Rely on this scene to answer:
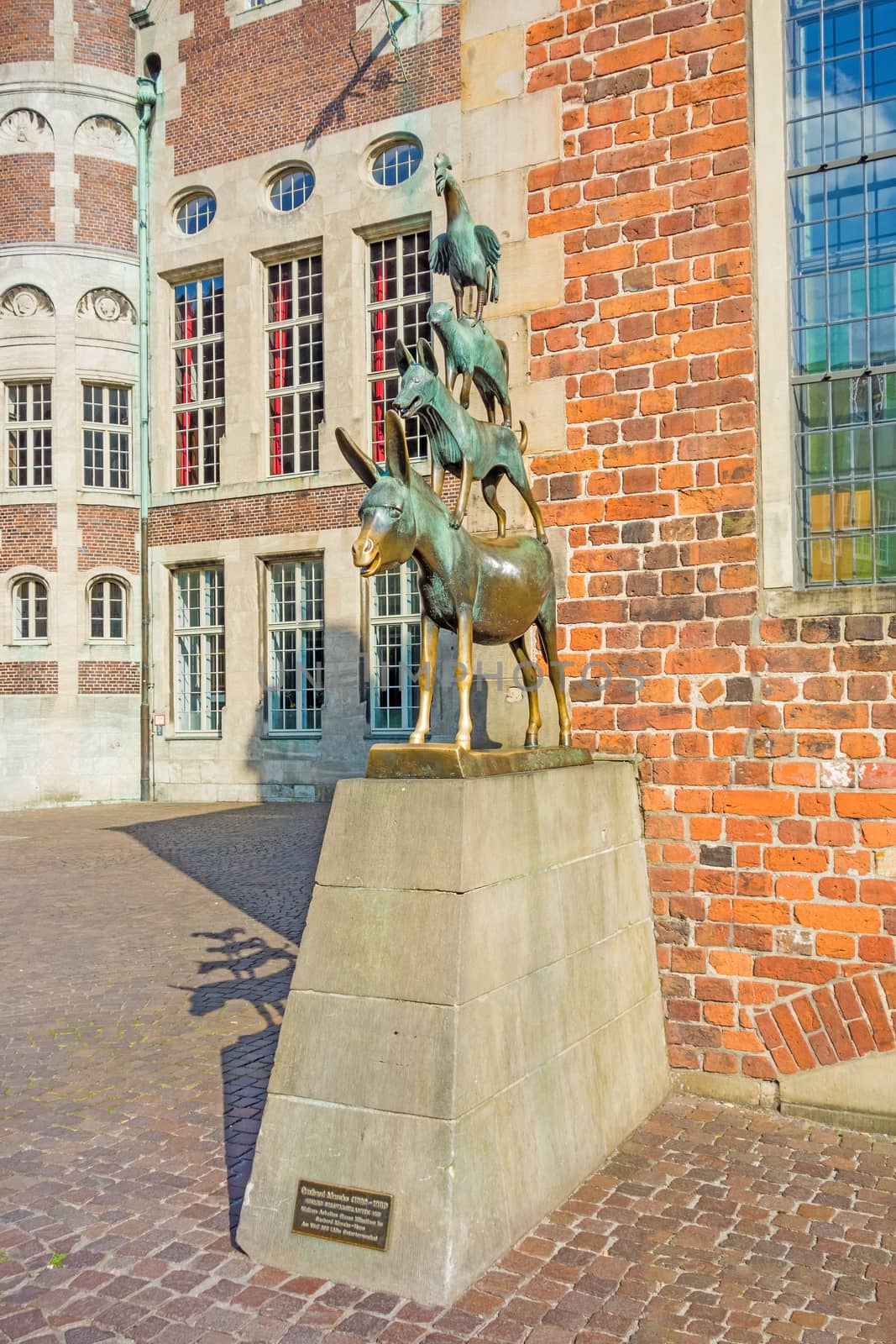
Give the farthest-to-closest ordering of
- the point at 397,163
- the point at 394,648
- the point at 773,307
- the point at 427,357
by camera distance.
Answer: the point at 394,648, the point at 397,163, the point at 773,307, the point at 427,357

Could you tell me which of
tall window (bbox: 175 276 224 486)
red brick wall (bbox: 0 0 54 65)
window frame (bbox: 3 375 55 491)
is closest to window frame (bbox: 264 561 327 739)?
tall window (bbox: 175 276 224 486)

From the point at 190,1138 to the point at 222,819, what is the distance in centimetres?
1438

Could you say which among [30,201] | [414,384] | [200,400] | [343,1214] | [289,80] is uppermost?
[289,80]

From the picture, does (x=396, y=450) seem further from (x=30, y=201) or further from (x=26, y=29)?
(x=26, y=29)

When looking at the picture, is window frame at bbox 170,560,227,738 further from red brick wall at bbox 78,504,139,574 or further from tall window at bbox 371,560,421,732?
tall window at bbox 371,560,421,732

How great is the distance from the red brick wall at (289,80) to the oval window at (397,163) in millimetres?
568

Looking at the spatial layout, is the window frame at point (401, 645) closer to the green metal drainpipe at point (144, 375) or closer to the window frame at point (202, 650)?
the window frame at point (202, 650)

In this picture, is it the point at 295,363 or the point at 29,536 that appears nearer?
the point at 295,363

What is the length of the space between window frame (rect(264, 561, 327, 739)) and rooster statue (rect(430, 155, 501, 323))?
16503 millimetres

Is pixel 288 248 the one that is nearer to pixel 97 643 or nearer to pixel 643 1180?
pixel 97 643

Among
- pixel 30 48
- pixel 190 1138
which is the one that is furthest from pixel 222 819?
pixel 30 48

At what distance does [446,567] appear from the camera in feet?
15.6

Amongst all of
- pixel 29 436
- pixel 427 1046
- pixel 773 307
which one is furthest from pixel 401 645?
pixel 427 1046

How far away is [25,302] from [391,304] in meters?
7.58
